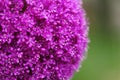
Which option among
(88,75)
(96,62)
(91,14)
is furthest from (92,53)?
(91,14)

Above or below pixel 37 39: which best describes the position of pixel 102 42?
below

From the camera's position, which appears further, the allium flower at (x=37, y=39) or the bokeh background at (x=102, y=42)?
the bokeh background at (x=102, y=42)

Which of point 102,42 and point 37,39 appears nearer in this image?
point 37,39

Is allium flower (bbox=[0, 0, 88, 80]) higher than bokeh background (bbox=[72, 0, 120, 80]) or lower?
higher

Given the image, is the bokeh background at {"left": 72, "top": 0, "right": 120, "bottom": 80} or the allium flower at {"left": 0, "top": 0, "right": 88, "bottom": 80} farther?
the bokeh background at {"left": 72, "top": 0, "right": 120, "bottom": 80}

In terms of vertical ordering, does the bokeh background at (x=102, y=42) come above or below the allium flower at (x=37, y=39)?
below
